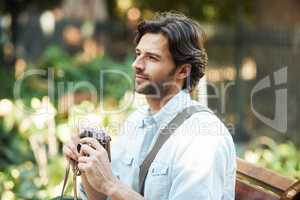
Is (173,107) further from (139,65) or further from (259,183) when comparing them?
(259,183)

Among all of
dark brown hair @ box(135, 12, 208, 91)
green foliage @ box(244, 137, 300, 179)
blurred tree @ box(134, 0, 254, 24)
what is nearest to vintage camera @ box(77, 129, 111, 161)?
dark brown hair @ box(135, 12, 208, 91)

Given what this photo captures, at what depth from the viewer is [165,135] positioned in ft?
9.29

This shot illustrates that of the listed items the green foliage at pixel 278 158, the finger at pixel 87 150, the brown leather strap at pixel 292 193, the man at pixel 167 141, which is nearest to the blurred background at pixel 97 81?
the green foliage at pixel 278 158

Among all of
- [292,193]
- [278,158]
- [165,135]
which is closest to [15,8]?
[278,158]

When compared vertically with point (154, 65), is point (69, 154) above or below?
below

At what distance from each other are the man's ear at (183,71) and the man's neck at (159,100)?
0.07 metres

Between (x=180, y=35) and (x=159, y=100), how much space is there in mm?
316

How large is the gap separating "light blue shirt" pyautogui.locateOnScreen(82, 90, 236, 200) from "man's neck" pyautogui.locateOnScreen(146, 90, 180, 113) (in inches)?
0.8

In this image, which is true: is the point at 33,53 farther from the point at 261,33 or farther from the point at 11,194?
the point at 11,194

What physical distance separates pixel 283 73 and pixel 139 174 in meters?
4.66

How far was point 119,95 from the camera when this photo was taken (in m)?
6.61

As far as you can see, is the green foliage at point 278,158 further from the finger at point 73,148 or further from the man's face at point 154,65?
the finger at point 73,148

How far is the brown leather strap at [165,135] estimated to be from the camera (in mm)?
2805

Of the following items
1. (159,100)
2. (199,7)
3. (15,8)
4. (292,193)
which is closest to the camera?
(292,193)
